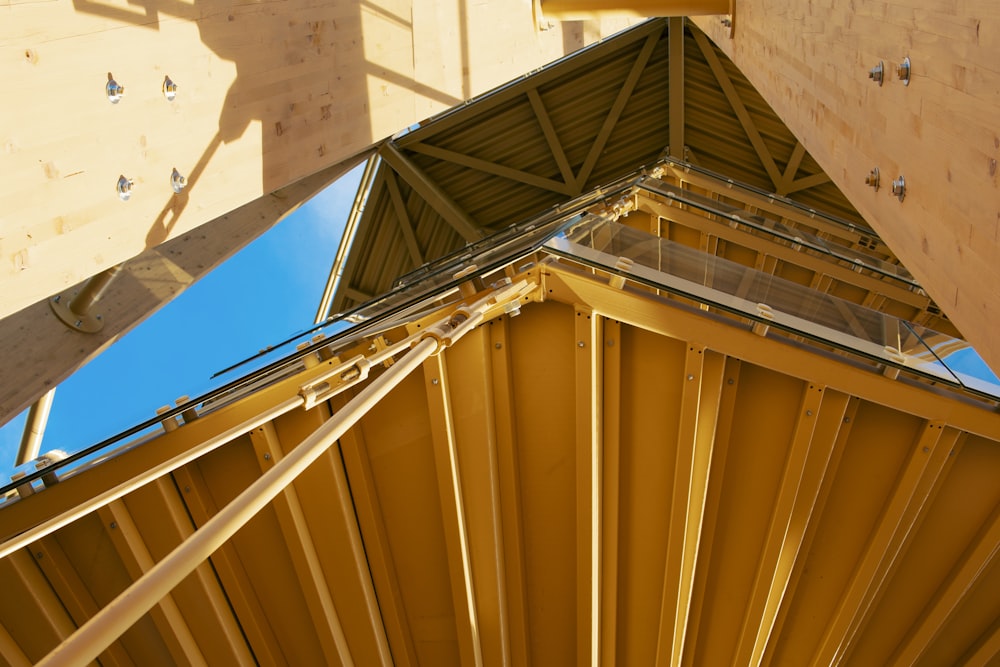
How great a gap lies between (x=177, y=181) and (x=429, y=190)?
11.2 metres

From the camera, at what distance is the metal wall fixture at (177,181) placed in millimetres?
4410

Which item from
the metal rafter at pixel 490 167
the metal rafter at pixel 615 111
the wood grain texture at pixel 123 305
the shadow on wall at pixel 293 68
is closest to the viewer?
the shadow on wall at pixel 293 68

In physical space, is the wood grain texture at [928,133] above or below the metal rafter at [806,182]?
above

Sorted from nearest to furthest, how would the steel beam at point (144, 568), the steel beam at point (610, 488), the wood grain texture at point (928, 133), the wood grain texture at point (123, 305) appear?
1. the wood grain texture at point (928, 133)
2. the steel beam at point (144, 568)
3. the steel beam at point (610, 488)
4. the wood grain texture at point (123, 305)

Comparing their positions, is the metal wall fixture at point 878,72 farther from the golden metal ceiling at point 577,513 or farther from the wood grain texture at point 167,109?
the wood grain texture at point 167,109

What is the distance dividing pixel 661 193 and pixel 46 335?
627 cm

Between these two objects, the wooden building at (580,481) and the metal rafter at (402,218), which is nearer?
the wooden building at (580,481)

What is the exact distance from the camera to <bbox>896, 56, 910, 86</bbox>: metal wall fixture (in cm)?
282

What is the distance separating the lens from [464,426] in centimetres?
487

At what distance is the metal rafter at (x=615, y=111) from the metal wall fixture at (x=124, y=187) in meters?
12.3

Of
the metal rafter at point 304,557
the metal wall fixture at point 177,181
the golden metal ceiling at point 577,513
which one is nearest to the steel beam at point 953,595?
the golden metal ceiling at point 577,513

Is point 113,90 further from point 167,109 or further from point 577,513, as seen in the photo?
point 577,513

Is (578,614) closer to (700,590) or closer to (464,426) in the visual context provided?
(700,590)

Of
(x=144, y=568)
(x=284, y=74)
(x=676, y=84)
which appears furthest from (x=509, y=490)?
(x=676, y=84)
